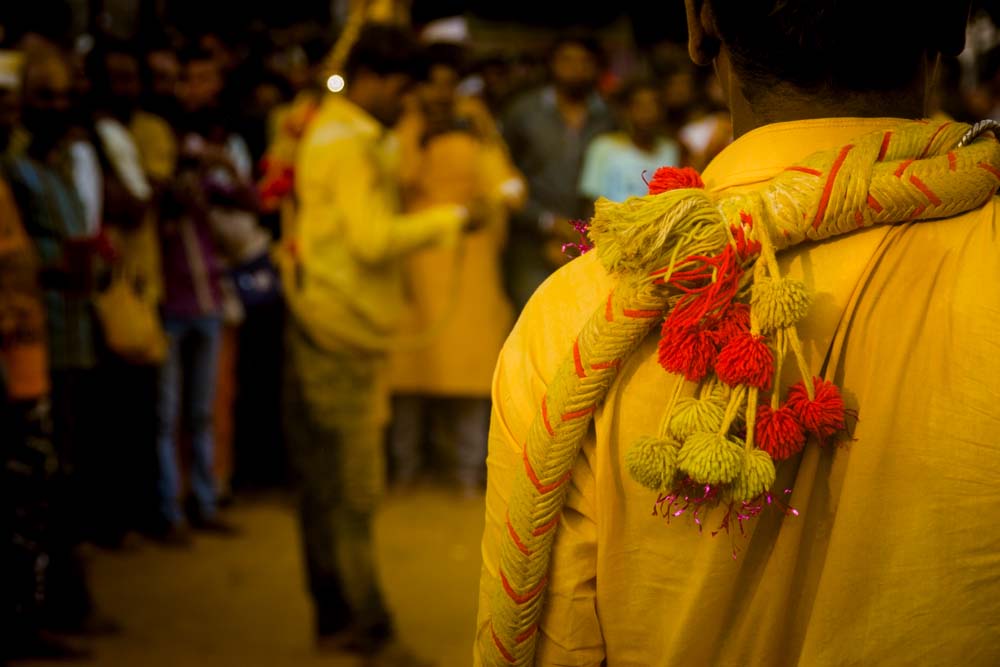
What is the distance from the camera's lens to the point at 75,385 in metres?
4.75

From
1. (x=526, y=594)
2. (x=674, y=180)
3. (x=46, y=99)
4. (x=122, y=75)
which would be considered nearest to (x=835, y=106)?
(x=674, y=180)

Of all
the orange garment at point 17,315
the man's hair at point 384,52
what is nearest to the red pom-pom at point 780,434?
the man's hair at point 384,52

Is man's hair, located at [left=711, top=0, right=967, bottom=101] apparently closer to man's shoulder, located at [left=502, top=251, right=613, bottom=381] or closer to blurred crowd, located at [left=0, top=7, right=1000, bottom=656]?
man's shoulder, located at [left=502, top=251, right=613, bottom=381]

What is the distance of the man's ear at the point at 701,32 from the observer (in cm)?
149

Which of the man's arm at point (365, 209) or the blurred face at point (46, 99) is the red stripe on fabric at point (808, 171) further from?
the blurred face at point (46, 99)

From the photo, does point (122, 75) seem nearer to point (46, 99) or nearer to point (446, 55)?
point (46, 99)

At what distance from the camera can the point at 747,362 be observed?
52.8 inches

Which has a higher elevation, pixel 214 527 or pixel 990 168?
pixel 990 168

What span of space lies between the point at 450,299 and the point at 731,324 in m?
5.53

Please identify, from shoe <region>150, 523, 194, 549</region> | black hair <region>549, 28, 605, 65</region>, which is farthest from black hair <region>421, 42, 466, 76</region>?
shoe <region>150, 523, 194, 549</region>

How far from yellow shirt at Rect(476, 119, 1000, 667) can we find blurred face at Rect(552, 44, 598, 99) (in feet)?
18.0

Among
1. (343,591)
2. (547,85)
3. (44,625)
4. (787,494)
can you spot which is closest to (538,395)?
(787,494)

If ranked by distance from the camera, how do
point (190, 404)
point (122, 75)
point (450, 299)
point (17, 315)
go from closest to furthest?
point (17, 315)
point (122, 75)
point (190, 404)
point (450, 299)

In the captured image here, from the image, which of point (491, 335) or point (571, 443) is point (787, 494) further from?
point (491, 335)
